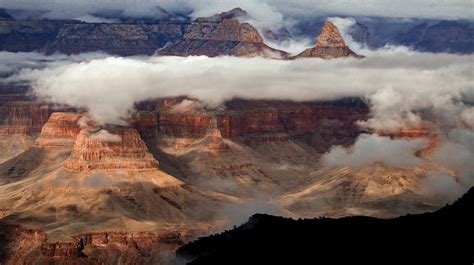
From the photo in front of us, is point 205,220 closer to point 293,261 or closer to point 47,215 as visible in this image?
point 47,215

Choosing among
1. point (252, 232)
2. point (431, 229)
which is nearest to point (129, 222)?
point (252, 232)

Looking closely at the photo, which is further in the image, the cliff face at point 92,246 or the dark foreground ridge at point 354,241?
the cliff face at point 92,246

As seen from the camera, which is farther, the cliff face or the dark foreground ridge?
the cliff face

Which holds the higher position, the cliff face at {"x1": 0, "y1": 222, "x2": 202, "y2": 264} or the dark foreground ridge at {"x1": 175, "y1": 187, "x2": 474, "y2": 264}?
the dark foreground ridge at {"x1": 175, "y1": 187, "x2": 474, "y2": 264}

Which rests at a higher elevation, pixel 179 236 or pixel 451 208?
pixel 451 208

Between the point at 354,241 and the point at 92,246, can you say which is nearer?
the point at 354,241

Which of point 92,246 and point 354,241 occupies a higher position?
point 354,241

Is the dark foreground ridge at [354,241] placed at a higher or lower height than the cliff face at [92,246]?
higher

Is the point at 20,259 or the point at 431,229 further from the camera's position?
the point at 20,259
